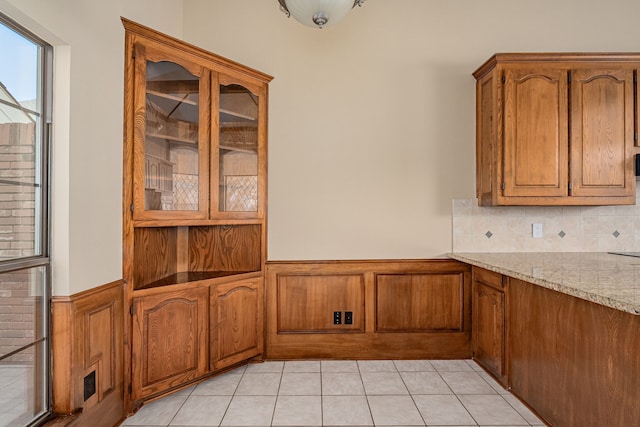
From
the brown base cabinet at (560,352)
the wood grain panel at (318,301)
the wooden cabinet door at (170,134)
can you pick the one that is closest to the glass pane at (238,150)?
the wooden cabinet door at (170,134)

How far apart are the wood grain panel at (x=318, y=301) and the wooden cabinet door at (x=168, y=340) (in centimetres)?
69

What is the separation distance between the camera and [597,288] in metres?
1.60

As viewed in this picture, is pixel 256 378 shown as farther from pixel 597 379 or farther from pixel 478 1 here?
pixel 478 1

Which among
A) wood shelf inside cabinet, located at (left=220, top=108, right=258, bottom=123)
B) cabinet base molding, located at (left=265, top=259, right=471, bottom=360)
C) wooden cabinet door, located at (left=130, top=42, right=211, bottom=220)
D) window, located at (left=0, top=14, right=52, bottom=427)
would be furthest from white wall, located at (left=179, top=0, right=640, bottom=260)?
window, located at (left=0, top=14, right=52, bottom=427)

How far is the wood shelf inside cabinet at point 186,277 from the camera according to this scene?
2.44m

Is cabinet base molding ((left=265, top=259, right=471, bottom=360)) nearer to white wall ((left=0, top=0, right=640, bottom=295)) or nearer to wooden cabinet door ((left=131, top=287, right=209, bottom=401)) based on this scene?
white wall ((left=0, top=0, right=640, bottom=295))

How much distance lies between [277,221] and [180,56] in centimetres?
139

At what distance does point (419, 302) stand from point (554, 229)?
1281 millimetres

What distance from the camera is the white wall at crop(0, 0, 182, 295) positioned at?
1767 mm

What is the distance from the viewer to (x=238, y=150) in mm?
2799

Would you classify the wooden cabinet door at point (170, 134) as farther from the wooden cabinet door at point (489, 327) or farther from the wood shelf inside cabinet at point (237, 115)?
the wooden cabinet door at point (489, 327)

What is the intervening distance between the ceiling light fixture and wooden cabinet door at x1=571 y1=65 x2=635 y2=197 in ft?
6.07

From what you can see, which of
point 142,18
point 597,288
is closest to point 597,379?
point 597,288

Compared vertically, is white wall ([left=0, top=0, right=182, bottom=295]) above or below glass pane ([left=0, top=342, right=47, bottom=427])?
above
